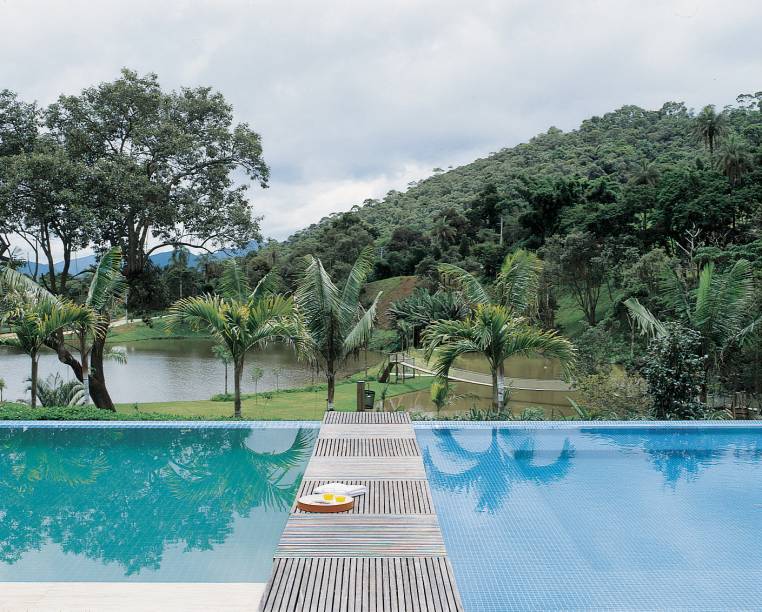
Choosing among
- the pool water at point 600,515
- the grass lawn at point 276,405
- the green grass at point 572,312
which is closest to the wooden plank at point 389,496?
the pool water at point 600,515

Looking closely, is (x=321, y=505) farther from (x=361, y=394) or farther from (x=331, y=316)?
(x=331, y=316)

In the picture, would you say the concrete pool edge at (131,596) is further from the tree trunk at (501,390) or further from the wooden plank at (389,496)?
the tree trunk at (501,390)

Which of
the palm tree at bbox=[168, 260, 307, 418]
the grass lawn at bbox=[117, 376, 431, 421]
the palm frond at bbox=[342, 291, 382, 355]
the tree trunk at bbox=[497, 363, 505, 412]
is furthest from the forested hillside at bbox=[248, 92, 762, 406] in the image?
the grass lawn at bbox=[117, 376, 431, 421]

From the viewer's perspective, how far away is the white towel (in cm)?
501

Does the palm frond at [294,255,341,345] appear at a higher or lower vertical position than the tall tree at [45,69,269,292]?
lower

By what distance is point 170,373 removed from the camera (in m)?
22.4

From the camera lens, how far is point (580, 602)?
4387 millimetres

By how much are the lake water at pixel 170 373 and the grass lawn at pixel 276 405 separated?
2.54 feet

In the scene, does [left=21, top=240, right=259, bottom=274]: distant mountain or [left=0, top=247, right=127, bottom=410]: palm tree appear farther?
[left=21, top=240, right=259, bottom=274]: distant mountain

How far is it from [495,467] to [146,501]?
3.56 meters

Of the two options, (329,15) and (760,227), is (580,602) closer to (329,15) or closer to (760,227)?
(329,15)

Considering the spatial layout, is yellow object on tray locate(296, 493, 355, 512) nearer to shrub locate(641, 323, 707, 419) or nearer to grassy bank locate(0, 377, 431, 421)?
grassy bank locate(0, 377, 431, 421)

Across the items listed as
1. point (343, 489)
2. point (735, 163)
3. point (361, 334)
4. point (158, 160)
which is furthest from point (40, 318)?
point (735, 163)

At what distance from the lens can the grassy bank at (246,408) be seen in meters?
9.13
